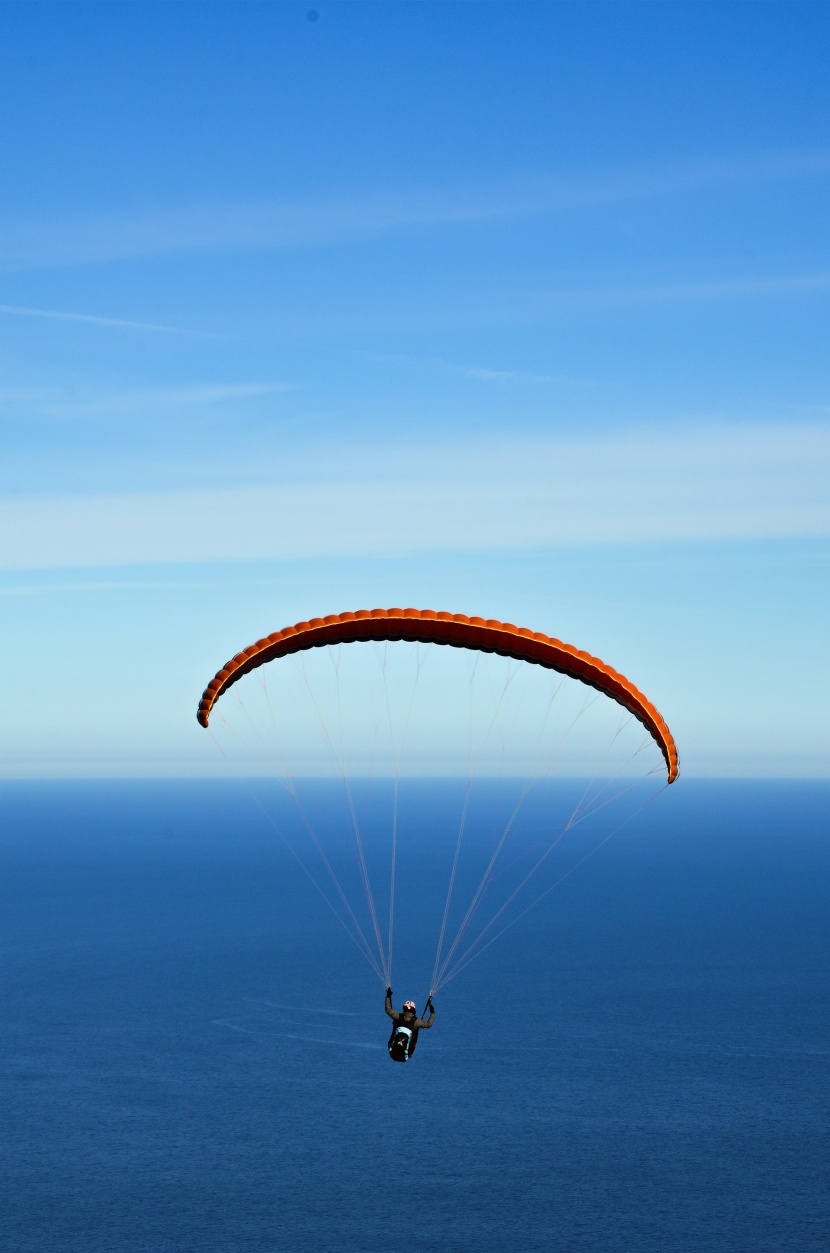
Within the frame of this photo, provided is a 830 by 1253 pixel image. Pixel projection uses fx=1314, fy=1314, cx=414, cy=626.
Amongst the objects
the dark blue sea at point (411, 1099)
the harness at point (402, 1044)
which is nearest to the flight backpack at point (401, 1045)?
the harness at point (402, 1044)

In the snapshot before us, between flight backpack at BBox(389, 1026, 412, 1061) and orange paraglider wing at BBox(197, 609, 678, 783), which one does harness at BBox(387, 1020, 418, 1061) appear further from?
orange paraglider wing at BBox(197, 609, 678, 783)

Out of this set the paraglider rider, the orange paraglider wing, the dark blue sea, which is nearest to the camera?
the paraglider rider

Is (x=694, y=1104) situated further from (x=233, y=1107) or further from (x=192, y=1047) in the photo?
(x=192, y=1047)

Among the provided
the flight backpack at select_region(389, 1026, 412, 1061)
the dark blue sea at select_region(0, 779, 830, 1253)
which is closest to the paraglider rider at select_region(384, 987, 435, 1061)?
the flight backpack at select_region(389, 1026, 412, 1061)

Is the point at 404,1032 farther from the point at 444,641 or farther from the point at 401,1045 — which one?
the point at 444,641

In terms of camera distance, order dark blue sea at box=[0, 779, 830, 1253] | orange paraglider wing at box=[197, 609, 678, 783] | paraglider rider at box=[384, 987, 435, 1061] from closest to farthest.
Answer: paraglider rider at box=[384, 987, 435, 1061], orange paraglider wing at box=[197, 609, 678, 783], dark blue sea at box=[0, 779, 830, 1253]

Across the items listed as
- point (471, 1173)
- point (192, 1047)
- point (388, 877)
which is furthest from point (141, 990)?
point (388, 877)

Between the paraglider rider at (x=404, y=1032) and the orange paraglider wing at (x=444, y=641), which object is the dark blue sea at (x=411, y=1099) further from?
the orange paraglider wing at (x=444, y=641)
